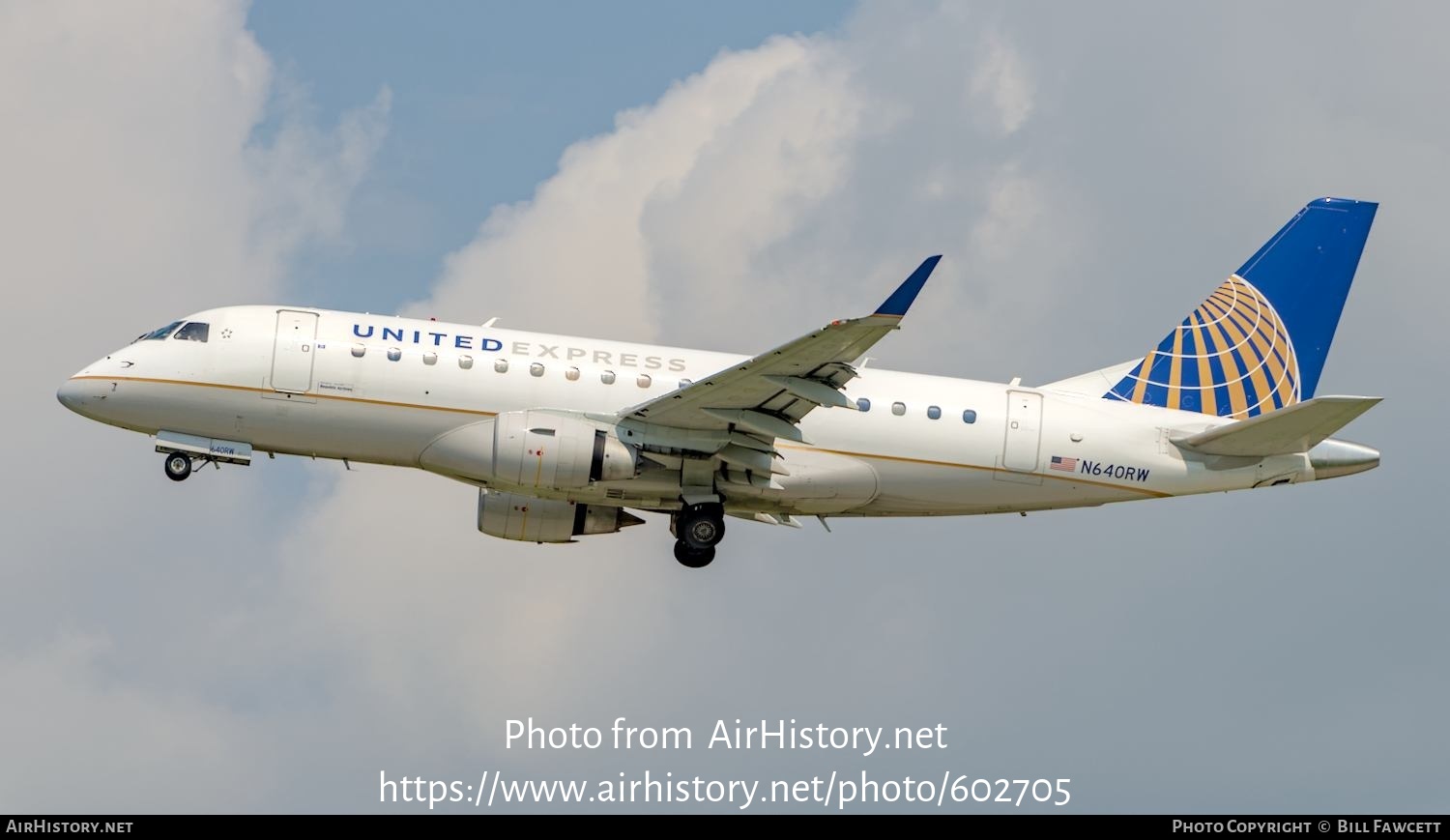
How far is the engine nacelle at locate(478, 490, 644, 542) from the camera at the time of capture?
4344cm

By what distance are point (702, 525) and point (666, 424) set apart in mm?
2489

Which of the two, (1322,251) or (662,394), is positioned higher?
(1322,251)

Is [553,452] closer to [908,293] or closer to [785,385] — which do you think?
[785,385]

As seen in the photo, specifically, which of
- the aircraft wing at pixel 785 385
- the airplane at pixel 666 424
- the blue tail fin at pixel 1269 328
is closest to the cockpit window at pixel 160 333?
the airplane at pixel 666 424

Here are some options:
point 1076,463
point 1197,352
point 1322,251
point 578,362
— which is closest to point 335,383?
point 578,362

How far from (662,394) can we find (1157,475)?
11.1m

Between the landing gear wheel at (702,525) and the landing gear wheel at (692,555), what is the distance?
108 millimetres

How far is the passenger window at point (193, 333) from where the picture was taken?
40.5 m

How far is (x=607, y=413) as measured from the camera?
4053 cm

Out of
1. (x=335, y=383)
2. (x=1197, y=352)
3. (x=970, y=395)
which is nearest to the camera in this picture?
(x=335, y=383)

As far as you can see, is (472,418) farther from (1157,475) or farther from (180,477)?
(1157,475)

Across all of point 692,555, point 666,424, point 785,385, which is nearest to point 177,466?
point 666,424

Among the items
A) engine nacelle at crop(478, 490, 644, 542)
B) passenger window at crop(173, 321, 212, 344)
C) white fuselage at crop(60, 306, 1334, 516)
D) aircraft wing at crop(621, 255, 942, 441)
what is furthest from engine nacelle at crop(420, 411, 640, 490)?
passenger window at crop(173, 321, 212, 344)

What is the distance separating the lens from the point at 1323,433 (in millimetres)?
41688
